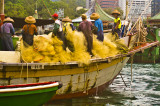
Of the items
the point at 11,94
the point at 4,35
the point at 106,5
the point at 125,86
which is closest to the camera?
the point at 11,94

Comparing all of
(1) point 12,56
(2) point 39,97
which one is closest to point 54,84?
(2) point 39,97

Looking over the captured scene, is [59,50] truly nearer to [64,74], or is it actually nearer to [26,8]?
[64,74]

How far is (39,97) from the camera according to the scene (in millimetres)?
7688

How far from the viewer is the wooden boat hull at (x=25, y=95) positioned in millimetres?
7121

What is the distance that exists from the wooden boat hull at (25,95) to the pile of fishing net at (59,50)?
3.85 feet

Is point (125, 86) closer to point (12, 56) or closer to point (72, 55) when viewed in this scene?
point (72, 55)

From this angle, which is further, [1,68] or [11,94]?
[1,68]

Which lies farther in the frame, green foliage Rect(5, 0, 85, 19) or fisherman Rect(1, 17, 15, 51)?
green foliage Rect(5, 0, 85, 19)

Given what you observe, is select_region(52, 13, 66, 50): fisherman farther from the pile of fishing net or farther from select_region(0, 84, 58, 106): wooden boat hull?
select_region(0, 84, 58, 106): wooden boat hull

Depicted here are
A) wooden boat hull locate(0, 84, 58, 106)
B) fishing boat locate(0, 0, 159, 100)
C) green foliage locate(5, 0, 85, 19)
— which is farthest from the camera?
green foliage locate(5, 0, 85, 19)

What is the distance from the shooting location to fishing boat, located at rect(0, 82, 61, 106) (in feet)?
23.4

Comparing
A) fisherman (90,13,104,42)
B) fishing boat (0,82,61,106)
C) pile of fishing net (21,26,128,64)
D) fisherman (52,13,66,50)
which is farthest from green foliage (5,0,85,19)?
fishing boat (0,82,61,106)

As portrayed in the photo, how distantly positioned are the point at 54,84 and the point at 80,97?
2.76 meters

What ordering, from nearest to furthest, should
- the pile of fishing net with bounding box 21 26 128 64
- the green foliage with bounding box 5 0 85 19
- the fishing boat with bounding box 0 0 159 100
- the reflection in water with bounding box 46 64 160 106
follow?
the fishing boat with bounding box 0 0 159 100 → the pile of fishing net with bounding box 21 26 128 64 → the reflection in water with bounding box 46 64 160 106 → the green foliage with bounding box 5 0 85 19
